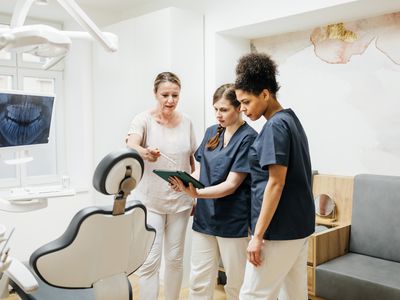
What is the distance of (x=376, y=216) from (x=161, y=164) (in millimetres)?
1348

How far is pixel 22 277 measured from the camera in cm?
175

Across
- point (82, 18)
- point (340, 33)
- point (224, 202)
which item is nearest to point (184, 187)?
point (224, 202)

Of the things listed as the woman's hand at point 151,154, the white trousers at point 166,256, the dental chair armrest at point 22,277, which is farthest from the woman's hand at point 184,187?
the dental chair armrest at point 22,277

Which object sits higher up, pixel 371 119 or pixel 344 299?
pixel 371 119

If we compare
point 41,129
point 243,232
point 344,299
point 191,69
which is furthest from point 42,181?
point 344,299

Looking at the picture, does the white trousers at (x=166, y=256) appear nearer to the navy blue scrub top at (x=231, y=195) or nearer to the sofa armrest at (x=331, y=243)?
the navy blue scrub top at (x=231, y=195)

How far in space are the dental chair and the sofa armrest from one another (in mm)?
1268

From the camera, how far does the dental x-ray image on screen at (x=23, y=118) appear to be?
2.03m

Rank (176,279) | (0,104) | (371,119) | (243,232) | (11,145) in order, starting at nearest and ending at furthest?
(0,104)
(11,145)
(243,232)
(176,279)
(371,119)

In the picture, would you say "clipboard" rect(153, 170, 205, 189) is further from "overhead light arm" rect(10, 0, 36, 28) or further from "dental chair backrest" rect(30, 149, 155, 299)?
"overhead light arm" rect(10, 0, 36, 28)

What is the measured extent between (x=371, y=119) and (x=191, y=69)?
51.1 inches

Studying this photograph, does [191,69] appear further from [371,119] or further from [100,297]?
[100,297]

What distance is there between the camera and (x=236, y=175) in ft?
7.37

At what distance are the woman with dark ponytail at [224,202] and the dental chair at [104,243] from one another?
56cm
